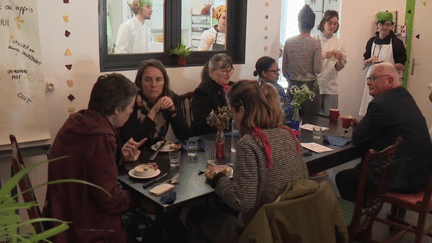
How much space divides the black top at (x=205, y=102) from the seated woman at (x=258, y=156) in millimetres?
1137

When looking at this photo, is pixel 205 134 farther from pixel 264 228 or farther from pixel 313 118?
pixel 264 228

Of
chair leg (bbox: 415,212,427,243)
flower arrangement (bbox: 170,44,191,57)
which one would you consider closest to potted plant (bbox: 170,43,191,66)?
flower arrangement (bbox: 170,44,191,57)

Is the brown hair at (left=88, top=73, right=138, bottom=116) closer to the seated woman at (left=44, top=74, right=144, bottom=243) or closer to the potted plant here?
the seated woman at (left=44, top=74, right=144, bottom=243)

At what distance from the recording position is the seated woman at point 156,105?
2801 millimetres

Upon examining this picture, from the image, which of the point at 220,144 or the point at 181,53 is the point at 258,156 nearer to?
the point at 220,144

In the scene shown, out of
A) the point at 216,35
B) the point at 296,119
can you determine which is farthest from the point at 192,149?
the point at 216,35

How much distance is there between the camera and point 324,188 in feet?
5.68

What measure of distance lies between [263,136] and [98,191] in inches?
28.6

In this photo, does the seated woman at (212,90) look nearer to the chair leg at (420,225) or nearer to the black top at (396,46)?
the chair leg at (420,225)

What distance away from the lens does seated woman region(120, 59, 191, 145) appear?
280 cm

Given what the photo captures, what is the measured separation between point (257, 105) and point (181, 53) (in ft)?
5.86

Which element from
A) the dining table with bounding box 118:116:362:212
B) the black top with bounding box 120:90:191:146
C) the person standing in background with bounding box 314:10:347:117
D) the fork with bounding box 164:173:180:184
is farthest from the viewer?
the person standing in background with bounding box 314:10:347:117

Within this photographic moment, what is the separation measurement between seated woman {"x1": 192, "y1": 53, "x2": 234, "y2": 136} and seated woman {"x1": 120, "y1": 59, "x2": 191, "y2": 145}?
11.0 inches

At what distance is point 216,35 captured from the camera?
13.1 ft
